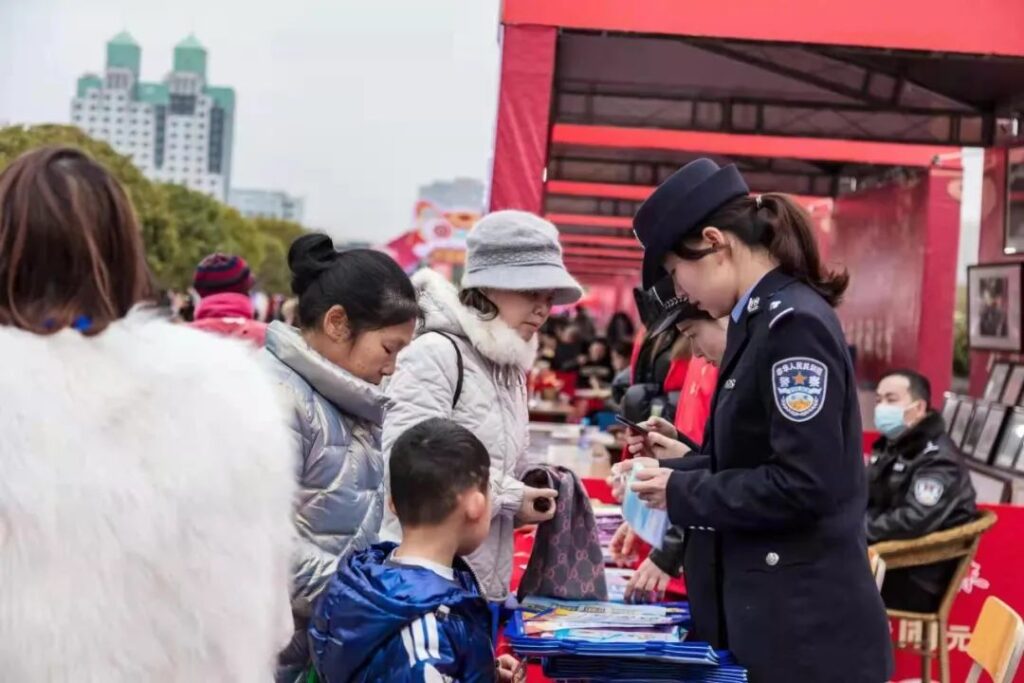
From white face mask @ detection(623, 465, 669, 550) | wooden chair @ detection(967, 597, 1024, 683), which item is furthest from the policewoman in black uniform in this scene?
wooden chair @ detection(967, 597, 1024, 683)

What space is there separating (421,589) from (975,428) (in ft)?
23.6

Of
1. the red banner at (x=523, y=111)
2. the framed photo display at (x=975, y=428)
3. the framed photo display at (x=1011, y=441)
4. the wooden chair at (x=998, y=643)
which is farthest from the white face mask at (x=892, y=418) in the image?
the framed photo display at (x=975, y=428)

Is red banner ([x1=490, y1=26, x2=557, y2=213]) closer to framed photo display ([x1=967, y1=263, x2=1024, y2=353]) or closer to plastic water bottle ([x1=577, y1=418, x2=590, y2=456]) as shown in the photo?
plastic water bottle ([x1=577, y1=418, x2=590, y2=456])

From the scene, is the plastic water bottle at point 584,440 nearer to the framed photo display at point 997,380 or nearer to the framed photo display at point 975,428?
the framed photo display at point 975,428

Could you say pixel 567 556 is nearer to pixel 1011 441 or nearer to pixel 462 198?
pixel 1011 441

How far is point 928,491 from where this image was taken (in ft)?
16.0

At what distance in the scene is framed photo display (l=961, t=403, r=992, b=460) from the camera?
8266 millimetres

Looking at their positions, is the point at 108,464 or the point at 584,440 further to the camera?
the point at 584,440


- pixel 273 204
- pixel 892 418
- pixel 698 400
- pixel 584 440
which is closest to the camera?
pixel 698 400

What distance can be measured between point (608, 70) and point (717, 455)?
24.2 feet

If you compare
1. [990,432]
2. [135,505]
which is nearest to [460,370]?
[135,505]

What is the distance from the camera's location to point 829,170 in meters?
14.2

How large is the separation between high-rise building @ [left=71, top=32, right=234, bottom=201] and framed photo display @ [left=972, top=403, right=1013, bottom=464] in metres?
26.9

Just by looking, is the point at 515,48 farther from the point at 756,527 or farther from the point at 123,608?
the point at 123,608
